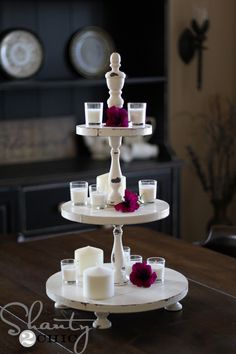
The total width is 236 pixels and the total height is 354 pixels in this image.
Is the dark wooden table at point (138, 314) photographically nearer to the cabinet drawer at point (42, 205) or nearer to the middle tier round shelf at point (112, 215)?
the middle tier round shelf at point (112, 215)

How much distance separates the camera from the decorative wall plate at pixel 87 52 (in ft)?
13.8

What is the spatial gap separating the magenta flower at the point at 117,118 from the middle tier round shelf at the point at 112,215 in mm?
221

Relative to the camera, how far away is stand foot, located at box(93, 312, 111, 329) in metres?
1.78

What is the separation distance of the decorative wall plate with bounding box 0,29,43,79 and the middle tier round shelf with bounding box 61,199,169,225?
2229 millimetres

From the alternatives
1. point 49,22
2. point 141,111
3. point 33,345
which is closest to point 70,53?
point 49,22

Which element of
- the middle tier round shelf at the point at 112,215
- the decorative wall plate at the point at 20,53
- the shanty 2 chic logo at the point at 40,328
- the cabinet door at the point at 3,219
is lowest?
the cabinet door at the point at 3,219

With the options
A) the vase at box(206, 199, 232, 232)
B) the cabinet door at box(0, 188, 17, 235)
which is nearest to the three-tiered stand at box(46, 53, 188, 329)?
the cabinet door at box(0, 188, 17, 235)

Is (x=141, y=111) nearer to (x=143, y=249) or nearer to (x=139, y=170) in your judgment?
(x=143, y=249)

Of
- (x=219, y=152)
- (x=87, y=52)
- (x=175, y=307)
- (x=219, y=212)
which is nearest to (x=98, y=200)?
(x=175, y=307)

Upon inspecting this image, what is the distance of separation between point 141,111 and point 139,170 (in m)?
2.05

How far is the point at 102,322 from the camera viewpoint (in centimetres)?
178

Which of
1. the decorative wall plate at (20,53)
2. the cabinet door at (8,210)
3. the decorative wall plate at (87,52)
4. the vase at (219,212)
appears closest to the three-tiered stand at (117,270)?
the cabinet door at (8,210)

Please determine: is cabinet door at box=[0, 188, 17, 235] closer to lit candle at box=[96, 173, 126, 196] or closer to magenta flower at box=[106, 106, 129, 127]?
lit candle at box=[96, 173, 126, 196]

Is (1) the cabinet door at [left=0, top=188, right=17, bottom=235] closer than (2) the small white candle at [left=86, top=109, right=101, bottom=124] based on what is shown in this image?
No
